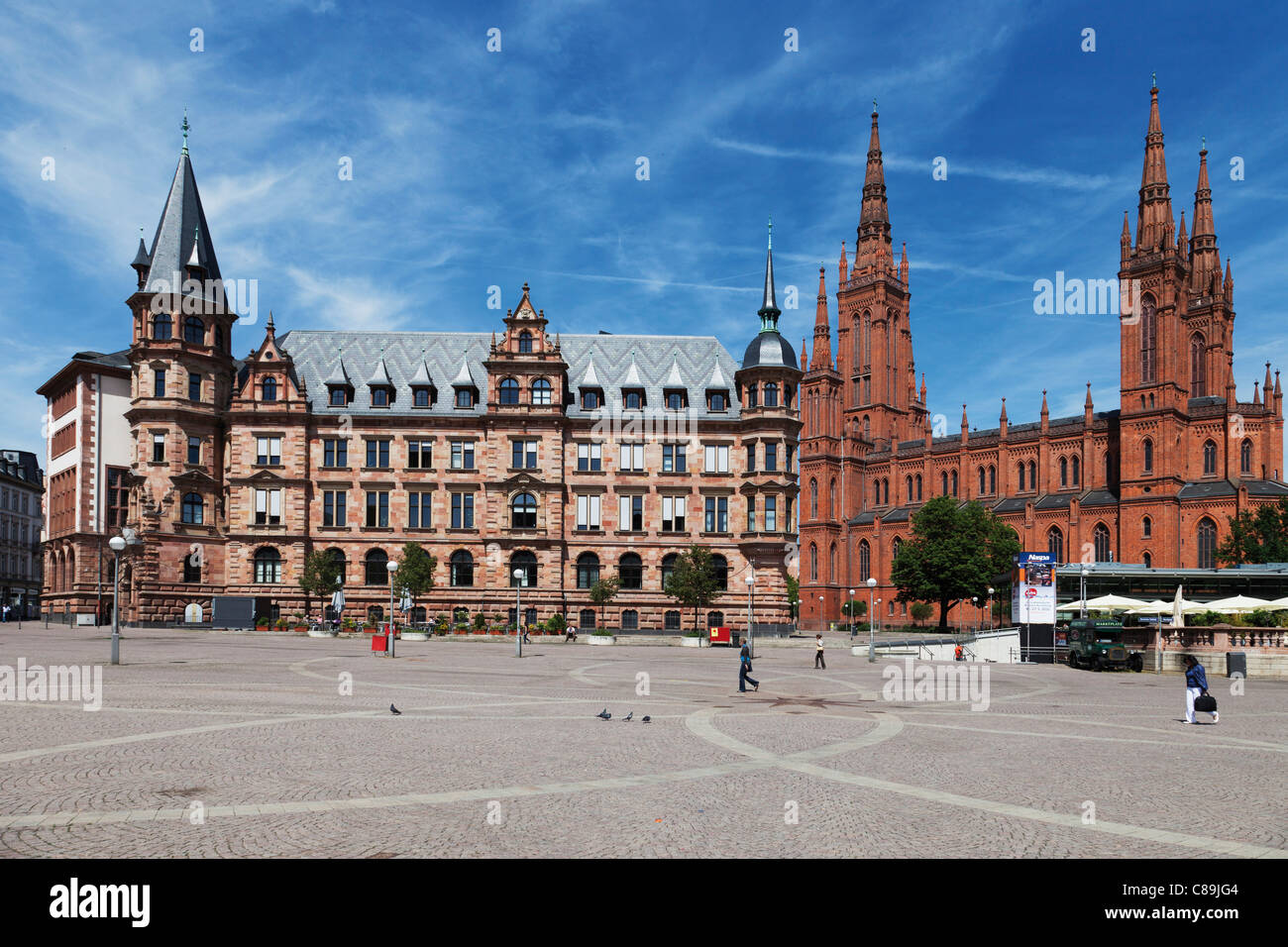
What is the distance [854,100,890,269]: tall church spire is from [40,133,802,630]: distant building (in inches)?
3210

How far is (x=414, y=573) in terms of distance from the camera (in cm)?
5597

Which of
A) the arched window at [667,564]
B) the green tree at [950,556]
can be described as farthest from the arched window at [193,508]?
the green tree at [950,556]

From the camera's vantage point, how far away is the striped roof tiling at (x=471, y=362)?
64.7 metres

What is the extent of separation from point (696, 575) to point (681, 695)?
31453 millimetres

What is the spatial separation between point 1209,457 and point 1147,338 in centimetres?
1497

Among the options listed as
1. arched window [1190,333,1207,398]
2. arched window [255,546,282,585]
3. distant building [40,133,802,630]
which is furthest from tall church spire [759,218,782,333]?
arched window [1190,333,1207,398]

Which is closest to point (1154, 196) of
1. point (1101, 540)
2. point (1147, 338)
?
point (1147, 338)

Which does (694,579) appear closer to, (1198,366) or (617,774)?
(617,774)

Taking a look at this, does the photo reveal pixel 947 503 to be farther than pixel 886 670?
Yes

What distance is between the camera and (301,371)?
65375 millimetres

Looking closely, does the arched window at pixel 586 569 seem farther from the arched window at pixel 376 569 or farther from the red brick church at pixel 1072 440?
the red brick church at pixel 1072 440
